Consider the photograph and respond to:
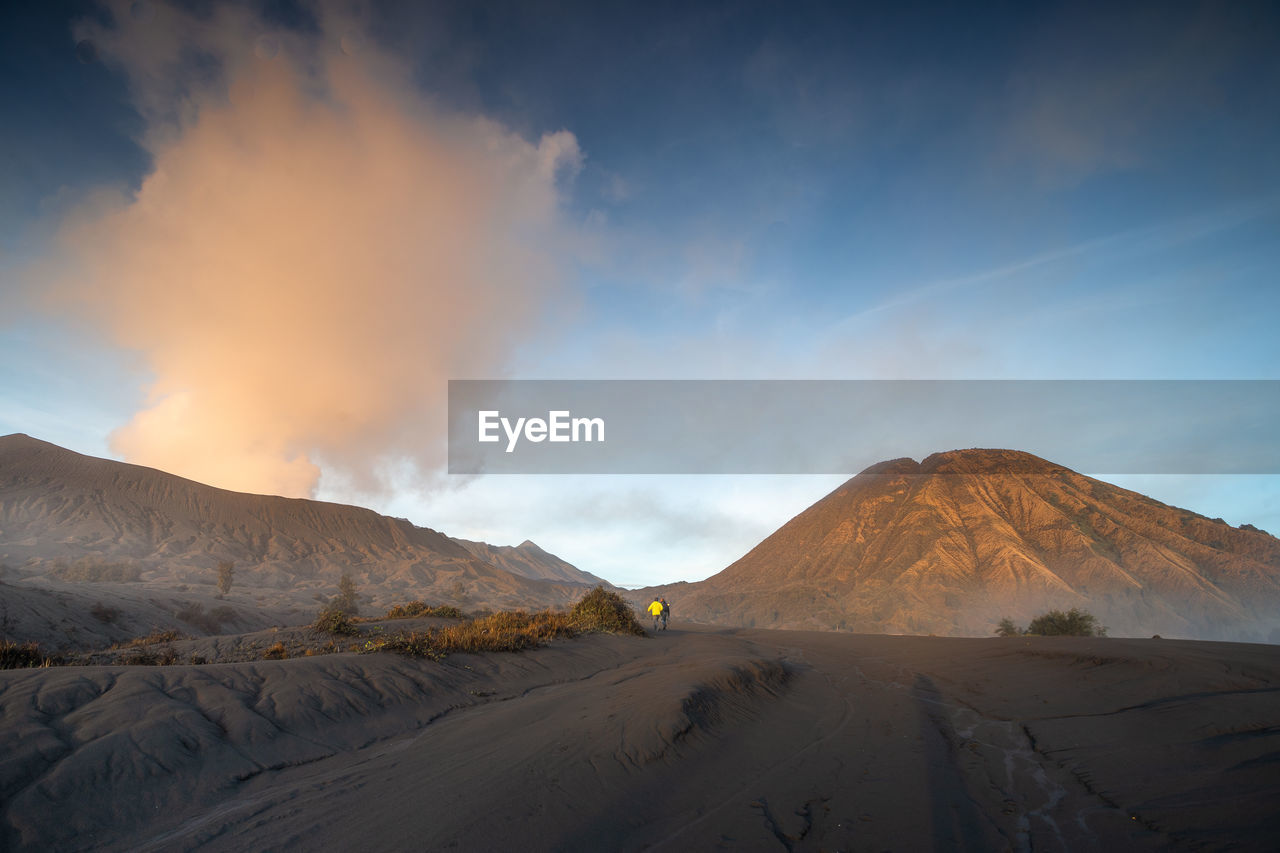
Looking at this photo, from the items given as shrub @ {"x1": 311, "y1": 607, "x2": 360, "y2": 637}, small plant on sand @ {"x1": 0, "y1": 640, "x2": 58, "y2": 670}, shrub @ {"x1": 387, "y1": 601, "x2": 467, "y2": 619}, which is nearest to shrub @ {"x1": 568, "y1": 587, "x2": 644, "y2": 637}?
shrub @ {"x1": 387, "y1": 601, "x2": 467, "y2": 619}

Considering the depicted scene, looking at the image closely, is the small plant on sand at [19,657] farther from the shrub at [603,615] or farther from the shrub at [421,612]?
the shrub at [603,615]

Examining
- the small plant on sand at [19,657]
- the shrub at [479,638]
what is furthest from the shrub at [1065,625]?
the small plant on sand at [19,657]

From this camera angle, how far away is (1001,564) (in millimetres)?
80438

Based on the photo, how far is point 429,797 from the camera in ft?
19.9

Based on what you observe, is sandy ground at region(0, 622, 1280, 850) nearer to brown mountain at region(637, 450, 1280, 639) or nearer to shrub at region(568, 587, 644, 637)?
shrub at region(568, 587, 644, 637)

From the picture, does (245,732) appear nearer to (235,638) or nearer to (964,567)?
(235,638)

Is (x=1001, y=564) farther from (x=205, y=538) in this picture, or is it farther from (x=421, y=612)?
(x=205, y=538)

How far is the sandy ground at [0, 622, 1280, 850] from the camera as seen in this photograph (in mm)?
5520

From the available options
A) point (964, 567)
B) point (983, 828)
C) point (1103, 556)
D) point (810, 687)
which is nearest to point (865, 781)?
point (983, 828)

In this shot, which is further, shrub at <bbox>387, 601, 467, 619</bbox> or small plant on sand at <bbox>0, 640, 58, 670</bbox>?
shrub at <bbox>387, 601, 467, 619</bbox>

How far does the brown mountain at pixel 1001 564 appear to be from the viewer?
7250cm

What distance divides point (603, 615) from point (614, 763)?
17832 millimetres

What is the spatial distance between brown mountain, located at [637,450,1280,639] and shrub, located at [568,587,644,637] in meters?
59.9

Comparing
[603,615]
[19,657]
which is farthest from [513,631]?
[19,657]
